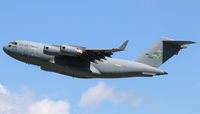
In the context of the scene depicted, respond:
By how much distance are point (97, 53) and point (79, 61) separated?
127cm

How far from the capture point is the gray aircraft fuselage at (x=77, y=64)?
23062 millimetres

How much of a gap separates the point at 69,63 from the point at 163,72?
249 inches

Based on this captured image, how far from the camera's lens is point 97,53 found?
2352 centimetres

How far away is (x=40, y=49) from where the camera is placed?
23078 mm

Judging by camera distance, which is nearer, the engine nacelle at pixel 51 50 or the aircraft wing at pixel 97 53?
the aircraft wing at pixel 97 53

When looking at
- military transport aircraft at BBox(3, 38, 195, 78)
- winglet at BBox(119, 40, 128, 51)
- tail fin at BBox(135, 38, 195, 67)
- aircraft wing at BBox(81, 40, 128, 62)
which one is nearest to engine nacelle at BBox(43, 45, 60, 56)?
military transport aircraft at BBox(3, 38, 195, 78)

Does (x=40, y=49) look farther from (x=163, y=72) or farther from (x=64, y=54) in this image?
(x=163, y=72)

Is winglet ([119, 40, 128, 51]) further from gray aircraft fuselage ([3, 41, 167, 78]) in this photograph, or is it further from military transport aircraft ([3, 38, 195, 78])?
gray aircraft fuselage ([3, 41, 167, 78])

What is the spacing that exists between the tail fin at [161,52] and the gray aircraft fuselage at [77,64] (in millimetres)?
926

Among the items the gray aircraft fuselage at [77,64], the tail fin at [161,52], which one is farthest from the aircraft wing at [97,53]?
the tail fin at [161,52]

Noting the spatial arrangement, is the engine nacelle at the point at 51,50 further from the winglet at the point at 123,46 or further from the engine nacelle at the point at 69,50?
the winglet at the point at 123,46

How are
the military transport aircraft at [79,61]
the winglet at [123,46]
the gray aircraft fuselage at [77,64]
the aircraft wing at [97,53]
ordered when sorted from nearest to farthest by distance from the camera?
the winglet at [123,46] < the aircraft wing at [97,53] < the military transport aircraft at [79,61] < the gray aircraft fuselage at [77,64]

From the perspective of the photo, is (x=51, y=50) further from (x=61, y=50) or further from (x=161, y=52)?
(x=161, y=52)

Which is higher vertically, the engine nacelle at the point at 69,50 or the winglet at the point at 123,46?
the winglet at the point at 123,46
